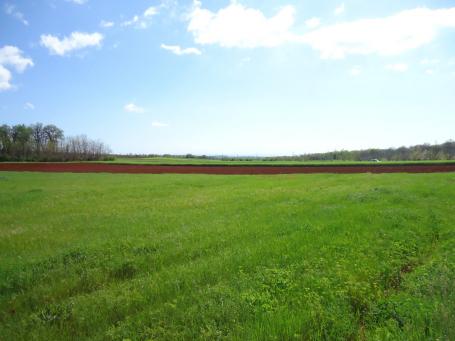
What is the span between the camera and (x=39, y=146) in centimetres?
8556

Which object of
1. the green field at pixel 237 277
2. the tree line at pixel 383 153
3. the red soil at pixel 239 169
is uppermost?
the tree line at pixel 383 153

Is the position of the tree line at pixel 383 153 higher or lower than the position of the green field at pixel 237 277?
higher

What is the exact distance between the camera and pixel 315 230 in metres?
7.86

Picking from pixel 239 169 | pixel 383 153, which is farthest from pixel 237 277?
pixel 383 153

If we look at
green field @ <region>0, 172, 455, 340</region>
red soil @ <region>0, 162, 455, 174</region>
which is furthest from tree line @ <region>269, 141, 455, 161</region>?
green field @ <region>0, 172, 455, 340</region>

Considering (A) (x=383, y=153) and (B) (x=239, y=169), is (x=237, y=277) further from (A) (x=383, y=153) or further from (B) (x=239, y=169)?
(A) (x=383, y=153)

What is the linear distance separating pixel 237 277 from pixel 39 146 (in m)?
100

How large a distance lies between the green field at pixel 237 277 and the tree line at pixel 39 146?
79.9 metres

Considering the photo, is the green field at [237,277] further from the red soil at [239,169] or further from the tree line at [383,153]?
the tree line at [383,153]

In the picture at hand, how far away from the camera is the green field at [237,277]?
386 centimetres

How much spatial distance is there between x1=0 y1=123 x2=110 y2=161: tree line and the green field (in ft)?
262

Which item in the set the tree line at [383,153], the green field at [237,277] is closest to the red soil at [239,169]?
the green field at [237,277]

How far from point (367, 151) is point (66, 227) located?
9438 centimetres

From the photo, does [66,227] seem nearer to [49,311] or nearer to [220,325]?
[49,311]
